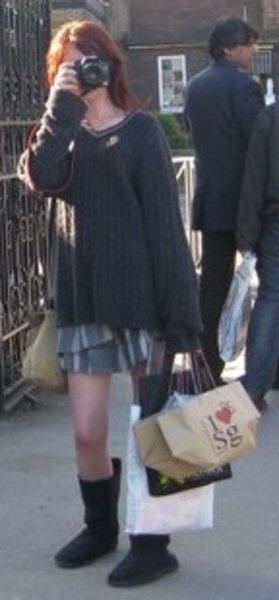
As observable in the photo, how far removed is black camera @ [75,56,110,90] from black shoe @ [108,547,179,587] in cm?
152

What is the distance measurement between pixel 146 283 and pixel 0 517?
1.47 m

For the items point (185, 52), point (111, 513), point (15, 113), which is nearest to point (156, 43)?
point (185, 52)

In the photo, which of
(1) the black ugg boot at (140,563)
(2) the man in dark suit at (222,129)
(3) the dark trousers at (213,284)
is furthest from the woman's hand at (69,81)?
(3) the dark trousers at (213,284)

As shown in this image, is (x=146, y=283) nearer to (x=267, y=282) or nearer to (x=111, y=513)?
(x=111, y=513)

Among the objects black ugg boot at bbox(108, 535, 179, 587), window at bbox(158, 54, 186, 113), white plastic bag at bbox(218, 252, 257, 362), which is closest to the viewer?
black ugg boot at bbox(108, 535, 179, 587)

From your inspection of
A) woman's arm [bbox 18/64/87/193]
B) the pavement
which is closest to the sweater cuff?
woman's arm [bbox 18/64/87/193]

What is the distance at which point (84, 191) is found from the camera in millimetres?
4414

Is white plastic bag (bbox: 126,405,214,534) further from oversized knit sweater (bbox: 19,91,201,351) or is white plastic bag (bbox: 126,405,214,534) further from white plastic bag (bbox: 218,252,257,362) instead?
white plastic bag (bbox: 218,252,257,362)

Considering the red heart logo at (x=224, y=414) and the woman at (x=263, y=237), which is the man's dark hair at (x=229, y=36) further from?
the red heart logo at (x=224, y=414)

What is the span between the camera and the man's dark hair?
6.95 meters

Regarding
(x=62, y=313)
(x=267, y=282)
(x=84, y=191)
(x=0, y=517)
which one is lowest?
(x=0, y=517)

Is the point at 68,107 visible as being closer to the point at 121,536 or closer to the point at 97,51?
the point at 97,51

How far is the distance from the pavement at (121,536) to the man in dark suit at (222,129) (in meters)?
0.98

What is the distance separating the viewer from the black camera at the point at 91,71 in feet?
14.2
